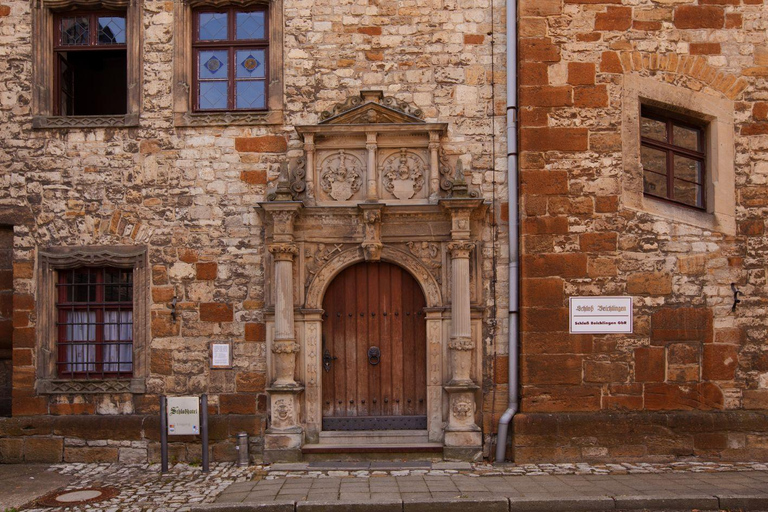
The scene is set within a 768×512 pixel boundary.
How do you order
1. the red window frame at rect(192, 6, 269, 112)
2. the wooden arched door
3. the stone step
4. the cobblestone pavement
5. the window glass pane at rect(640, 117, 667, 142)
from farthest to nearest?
the red window frame at rect(192, 6, 269, 112)
the window glass pane at rect(640, 117, 667, 142)
the wooden arched door
the stone step
the cobblestone pavement

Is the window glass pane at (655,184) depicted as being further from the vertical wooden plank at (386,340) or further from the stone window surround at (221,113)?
the stone window surround at (221,113)

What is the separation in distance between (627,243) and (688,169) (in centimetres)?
133

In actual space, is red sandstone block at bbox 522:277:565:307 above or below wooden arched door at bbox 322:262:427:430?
above

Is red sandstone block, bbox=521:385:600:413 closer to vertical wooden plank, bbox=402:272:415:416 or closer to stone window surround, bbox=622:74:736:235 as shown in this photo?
vertical wooden plank, bbox=402:272:415:416

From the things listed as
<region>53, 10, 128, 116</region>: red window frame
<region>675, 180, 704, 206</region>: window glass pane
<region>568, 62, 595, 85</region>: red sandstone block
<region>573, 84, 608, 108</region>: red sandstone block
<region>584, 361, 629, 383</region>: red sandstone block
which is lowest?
<region>584, 361, 629, 383</region>: red sandstone block

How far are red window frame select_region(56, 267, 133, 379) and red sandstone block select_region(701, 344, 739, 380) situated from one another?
6.75 metres

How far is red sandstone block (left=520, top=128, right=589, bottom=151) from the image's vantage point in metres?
8.30

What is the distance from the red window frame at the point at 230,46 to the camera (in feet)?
28.8

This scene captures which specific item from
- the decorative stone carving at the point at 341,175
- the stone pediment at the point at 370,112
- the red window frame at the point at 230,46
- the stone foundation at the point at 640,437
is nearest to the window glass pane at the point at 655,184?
the stone foundation at the point at 640,437

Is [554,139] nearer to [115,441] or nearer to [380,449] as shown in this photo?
[380,449]

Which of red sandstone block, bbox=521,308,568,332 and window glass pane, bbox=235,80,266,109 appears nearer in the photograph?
red sandstone block, bbox=521,308,568,332

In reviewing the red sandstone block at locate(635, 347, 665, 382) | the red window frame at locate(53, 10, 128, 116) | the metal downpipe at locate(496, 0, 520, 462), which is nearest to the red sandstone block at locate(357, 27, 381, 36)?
the metal downpipe at locate(496, 0, 520, 462)

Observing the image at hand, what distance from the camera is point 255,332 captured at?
8.48 meters

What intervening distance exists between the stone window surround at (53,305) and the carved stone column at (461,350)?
363cm
